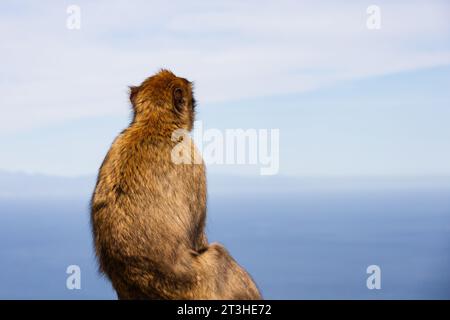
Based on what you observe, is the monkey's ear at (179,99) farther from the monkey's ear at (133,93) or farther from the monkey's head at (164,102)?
the monkey's ear at (133,93)

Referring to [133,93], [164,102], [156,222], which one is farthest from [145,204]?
[133,93]

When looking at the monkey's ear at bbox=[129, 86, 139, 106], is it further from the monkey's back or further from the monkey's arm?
the monkey's arm

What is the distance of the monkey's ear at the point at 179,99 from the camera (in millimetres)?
4090

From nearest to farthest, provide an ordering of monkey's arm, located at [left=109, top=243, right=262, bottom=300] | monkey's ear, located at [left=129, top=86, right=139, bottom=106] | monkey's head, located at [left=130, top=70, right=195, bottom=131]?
monkey's arm, located at [left=109, top=243, right=262, bottom=300] < monkey's head, located at [left=130, top=70, right=195, bottom=131] < monkey's ear, located at [left=129, top=86, right=139, bottom=106]

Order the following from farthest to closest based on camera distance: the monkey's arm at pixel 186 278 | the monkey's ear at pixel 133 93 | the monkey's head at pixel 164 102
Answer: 1. the monkey's ear at pixel 133 93
2. the monkey's head at pixel 164 102
3. the monkey's arm at pixel 186 278

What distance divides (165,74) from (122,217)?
1005 mm

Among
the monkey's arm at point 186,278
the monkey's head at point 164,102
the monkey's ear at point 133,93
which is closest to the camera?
the monkey's arm at point 186,278

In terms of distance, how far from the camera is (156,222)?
357 centimetres

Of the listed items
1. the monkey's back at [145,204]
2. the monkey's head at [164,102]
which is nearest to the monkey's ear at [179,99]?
the monkey's head at [164,102]

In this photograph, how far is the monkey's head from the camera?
13.2 feet

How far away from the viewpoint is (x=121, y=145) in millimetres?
3895

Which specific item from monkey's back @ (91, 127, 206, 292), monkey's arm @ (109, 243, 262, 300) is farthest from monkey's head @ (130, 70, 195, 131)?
monkey's arm @ (109, 243, 262, 300)

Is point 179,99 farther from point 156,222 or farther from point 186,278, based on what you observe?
point 186,278
